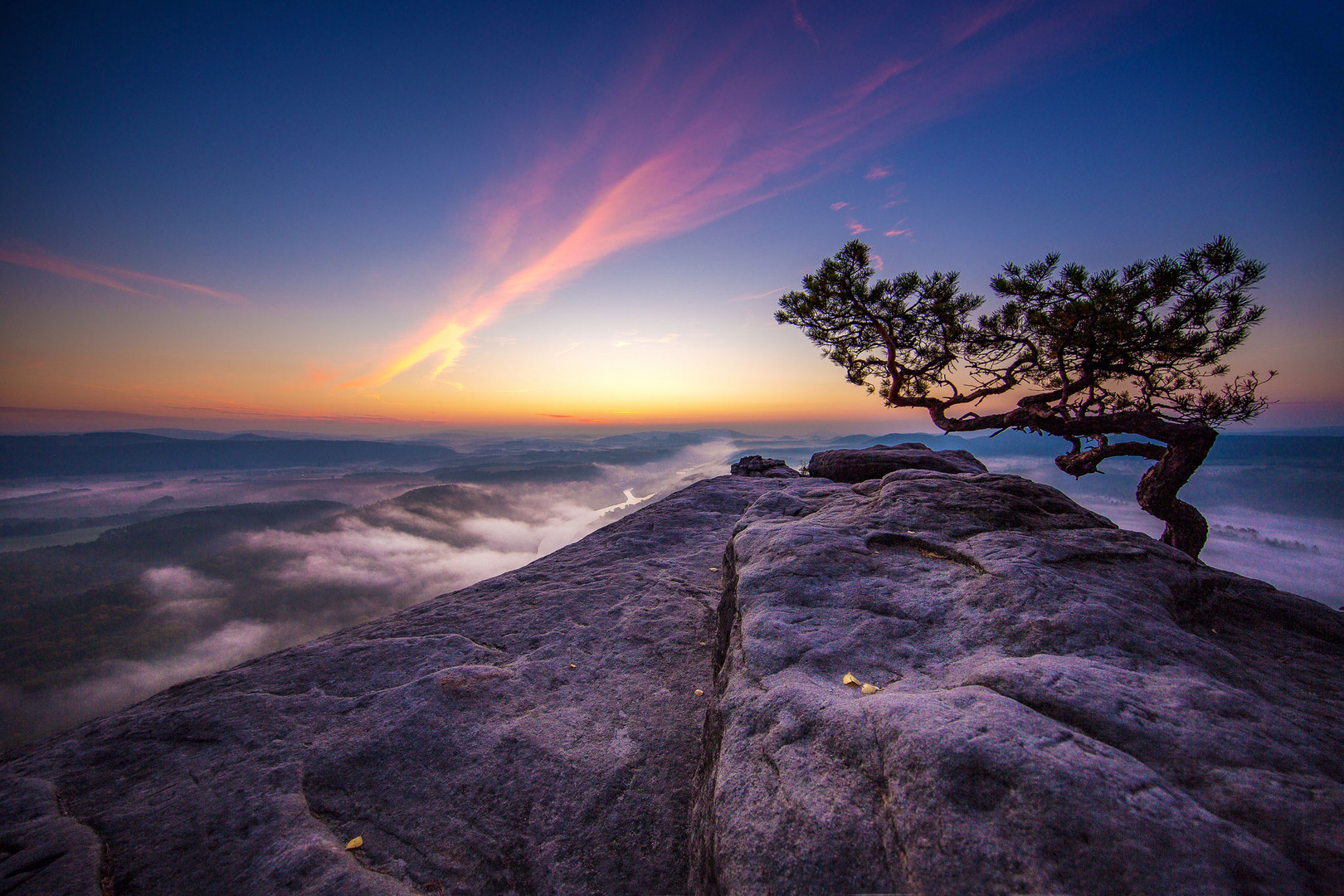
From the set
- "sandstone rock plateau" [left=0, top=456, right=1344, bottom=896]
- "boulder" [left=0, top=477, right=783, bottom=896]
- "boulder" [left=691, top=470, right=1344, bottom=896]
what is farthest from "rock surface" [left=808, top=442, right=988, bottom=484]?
"boulder" [left=0, top=477, right=783, bottom=896]

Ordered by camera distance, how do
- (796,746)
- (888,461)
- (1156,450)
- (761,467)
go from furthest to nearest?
1. (761,467)
2. (888,461)
3. (1156,450)
4. (796,746)

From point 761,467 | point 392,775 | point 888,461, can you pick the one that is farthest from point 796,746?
point 761,467

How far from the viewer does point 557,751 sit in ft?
18.5

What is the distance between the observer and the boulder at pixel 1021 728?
282 cm

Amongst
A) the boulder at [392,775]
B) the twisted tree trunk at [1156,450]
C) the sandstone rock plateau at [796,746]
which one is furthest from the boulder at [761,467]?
the boulder at [392,775]

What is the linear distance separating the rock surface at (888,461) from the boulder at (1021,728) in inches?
390

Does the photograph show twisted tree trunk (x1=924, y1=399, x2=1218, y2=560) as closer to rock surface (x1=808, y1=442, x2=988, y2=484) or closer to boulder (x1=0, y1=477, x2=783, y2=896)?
rock surface (x1=808, y1=442, x2=988, y2=484)

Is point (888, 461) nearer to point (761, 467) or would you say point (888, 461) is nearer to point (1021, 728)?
point (761, 467)

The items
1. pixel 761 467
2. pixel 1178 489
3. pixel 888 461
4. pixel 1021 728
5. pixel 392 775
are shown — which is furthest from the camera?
pixel 761 467

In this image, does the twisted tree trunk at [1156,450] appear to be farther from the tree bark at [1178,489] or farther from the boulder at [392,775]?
the boulder at [392,775]

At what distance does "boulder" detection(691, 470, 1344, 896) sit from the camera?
9.25 feet

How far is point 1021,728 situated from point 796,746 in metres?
1.75

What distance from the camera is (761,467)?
815 inches

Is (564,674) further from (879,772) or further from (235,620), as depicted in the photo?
(235,620)
